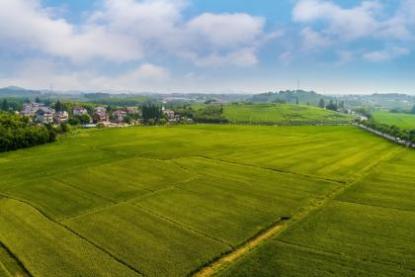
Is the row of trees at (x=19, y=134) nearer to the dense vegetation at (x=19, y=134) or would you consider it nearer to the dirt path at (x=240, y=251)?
the dense vegetation at (x=19, y=134)

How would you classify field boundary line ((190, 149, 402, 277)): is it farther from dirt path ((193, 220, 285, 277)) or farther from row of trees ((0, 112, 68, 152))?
row of trees ((0, 112, 68, 152))

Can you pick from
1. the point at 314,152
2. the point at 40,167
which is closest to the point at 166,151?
the point at 40,167

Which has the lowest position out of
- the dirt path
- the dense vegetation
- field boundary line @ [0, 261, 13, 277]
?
field boundary line @ [0, 261, 13, 277]

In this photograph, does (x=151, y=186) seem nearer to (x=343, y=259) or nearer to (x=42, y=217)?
(x=42, y=217)

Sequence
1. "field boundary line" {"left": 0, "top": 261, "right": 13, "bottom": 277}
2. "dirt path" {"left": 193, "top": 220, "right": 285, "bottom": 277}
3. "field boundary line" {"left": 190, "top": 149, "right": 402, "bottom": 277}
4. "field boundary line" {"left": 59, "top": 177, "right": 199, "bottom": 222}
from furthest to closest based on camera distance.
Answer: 1. "field boundary line" {"left": 59, "top": 177, "right": 199, "bottom": 222}
2. "field boundary line" {"left": 190, "top": 149, "right": 402, "bottom": 277}
3. "dirt path" {"left": 193, "top": 220, "right": 285, "bottom": 277}
4. "field boundary line" {"left": 0, "top": 261, "right": 13, "bottom": 277}

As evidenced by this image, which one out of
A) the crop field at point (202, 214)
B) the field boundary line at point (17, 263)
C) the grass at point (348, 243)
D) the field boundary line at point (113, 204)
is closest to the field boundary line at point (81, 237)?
the crop field at point (202, 214)

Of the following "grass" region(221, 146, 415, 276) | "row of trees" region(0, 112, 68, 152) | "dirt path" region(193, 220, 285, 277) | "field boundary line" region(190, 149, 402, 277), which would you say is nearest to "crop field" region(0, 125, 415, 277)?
"grass" region(221, 146, 415, 276)
